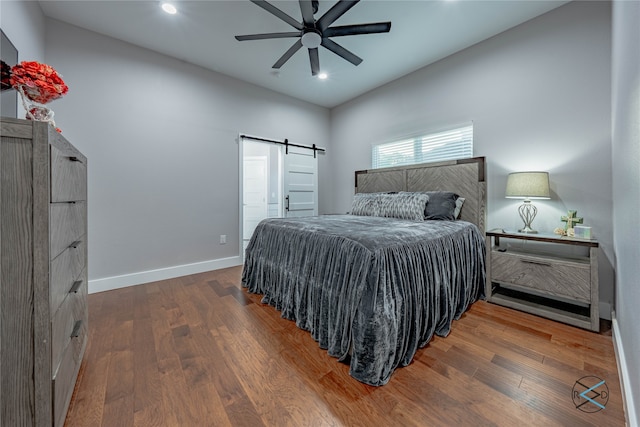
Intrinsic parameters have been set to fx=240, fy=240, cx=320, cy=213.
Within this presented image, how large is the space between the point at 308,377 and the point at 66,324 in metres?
1.25

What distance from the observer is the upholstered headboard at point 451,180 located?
284 cm

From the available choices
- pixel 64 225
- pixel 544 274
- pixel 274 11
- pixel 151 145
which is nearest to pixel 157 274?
pixel 151 145

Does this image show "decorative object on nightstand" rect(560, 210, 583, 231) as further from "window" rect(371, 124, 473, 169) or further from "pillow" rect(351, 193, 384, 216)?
"pillow" rect(351, 193, 384, 216)

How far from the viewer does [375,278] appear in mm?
1381

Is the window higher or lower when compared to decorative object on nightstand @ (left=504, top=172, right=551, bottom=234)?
higher

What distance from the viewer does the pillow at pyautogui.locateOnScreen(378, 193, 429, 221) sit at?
2.83 meters

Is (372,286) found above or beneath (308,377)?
above

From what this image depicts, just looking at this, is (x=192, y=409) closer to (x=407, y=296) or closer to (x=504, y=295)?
(x=407, y=296)

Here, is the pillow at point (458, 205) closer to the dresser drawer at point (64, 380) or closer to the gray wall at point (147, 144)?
the gray wall at point (147, 144)

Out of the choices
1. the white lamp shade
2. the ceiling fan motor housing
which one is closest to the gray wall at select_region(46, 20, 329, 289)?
the ceiling fan motor housing

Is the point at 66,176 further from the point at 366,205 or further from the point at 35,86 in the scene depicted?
the point at 366,205

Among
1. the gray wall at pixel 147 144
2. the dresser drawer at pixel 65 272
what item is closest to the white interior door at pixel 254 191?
the gray wall at pixel 147 144

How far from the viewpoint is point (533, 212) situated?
2.49m

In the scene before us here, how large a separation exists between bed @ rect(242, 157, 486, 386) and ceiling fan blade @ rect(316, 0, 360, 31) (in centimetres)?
172
